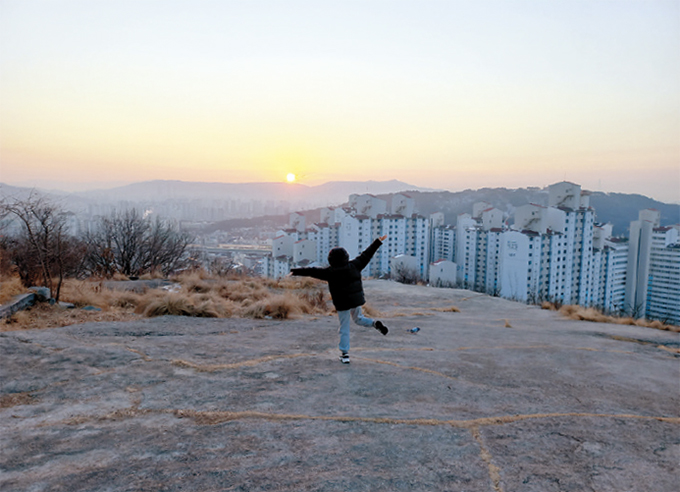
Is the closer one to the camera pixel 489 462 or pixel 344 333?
pixel 489 462

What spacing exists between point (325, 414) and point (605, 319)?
786cm

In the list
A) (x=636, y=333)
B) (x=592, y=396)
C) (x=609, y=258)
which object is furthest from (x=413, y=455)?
(x=609, y=258)

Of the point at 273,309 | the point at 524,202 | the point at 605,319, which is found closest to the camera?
the point at 273,309

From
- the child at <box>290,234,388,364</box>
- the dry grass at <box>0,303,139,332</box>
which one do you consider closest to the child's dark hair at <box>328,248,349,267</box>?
the child at <box>290,234,388,364</box>

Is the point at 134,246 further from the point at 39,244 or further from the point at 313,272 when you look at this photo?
the point at 313,272

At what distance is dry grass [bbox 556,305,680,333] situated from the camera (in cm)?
820

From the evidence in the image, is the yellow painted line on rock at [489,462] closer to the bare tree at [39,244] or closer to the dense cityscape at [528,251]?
the bare tree at [39,244]

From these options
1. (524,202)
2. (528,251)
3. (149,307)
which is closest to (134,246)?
(149,307)

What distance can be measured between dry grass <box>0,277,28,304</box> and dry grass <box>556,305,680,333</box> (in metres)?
10.1

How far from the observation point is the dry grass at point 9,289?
6.40 metres

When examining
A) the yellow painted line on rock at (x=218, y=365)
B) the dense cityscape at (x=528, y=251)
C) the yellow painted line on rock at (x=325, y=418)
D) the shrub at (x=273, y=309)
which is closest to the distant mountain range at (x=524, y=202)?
the dense cityscape at (x=528, y=251)

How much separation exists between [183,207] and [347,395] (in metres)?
113

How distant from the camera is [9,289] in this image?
673cm

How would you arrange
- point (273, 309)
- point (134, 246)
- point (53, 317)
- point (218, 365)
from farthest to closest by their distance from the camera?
point (134, 246), point (273, 309), point (53, 317), point (218, 365)
